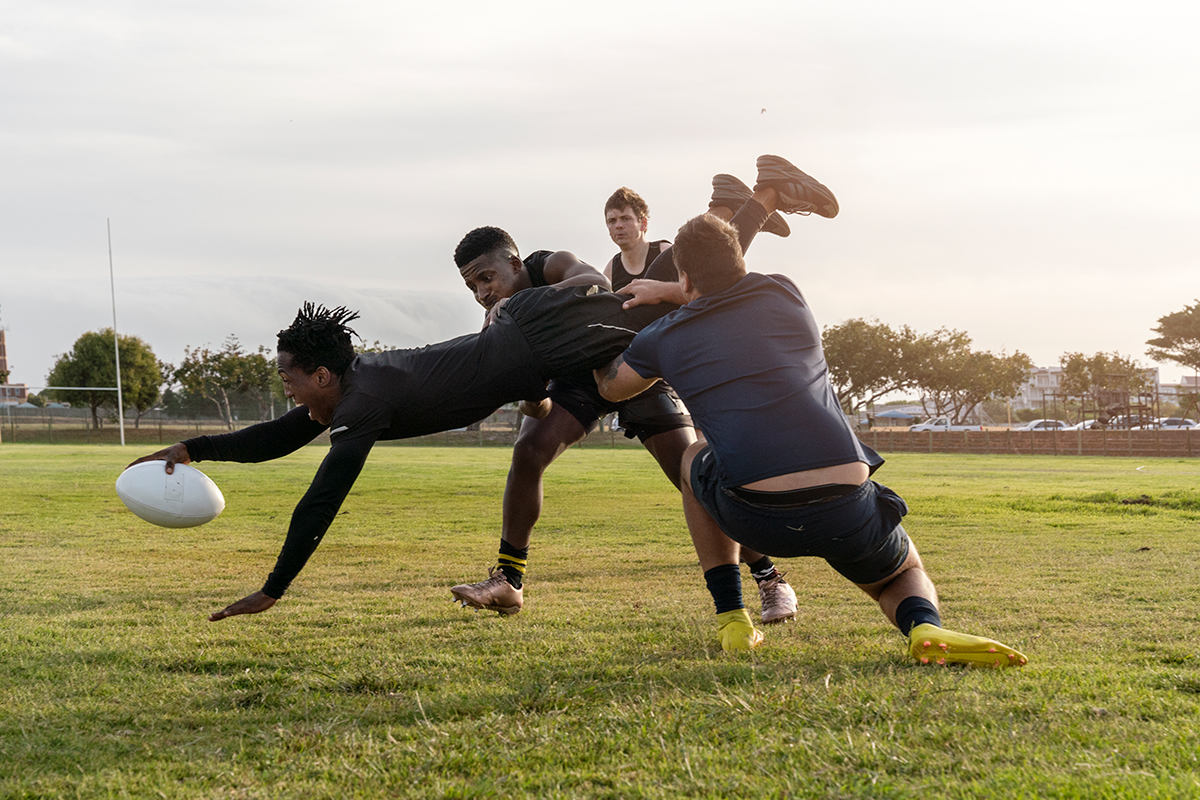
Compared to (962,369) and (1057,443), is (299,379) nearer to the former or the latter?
(1057,443)

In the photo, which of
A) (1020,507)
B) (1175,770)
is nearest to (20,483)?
(1020,507)

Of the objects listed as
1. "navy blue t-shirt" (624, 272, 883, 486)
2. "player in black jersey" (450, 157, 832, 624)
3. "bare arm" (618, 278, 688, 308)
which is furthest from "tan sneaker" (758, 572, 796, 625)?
"bare arm" (618, 278, 688, 308)

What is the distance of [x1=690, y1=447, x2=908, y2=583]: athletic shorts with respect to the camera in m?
3.29

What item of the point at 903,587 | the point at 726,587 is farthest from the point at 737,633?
the point at 903,587

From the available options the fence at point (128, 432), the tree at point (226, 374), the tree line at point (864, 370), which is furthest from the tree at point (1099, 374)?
the tree at point (226, 374)

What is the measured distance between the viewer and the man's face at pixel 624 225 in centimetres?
586

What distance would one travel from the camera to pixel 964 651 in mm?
3340

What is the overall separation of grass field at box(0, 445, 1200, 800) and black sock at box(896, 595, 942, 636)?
0.15 m

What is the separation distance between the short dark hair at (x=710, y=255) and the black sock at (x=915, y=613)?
1.37 m

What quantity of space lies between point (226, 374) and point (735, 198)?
196 feet

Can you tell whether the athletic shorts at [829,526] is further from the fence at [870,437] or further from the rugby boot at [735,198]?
the fence at [870,437]

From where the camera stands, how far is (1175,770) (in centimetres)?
228

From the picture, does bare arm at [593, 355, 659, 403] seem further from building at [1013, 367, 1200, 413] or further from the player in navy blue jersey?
building at [1013, 367, 1200, 413]

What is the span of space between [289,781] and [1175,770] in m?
2.18
